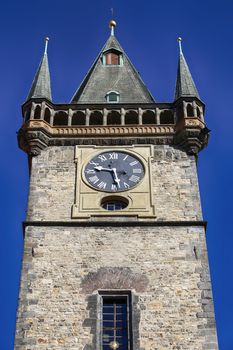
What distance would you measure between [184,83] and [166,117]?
1543 millimetres

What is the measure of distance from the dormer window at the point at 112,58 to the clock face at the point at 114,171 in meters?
7.07

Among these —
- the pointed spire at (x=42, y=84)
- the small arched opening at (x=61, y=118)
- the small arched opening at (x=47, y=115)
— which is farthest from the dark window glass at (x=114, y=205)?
the pointed spire at (x=42, y=84)

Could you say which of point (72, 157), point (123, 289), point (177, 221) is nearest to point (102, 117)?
point (72, 157)

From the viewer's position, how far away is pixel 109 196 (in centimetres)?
2622

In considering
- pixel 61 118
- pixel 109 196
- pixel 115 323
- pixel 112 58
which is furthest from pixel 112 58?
pixel 115 323

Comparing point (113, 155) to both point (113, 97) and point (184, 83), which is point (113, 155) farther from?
point (184, 83)

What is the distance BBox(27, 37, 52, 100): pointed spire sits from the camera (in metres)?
29.5

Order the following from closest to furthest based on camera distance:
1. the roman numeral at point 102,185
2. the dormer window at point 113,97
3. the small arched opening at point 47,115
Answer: the roman numeral at point 102,185, the small arched opening at point 47,115, the dormer window at point 113,97

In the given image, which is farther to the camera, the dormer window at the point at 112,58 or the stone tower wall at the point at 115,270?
the dormer window at the point at 112,58

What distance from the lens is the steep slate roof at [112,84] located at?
3095 centimetres

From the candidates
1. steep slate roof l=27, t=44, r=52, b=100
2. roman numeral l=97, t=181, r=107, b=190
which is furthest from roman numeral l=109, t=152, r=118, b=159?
steep slate roof l=27, t=44, r=52, b=100

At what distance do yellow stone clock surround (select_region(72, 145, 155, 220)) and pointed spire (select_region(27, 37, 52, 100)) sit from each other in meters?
2.85

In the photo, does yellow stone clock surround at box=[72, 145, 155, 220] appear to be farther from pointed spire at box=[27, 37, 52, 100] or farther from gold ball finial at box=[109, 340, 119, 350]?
gold ball finial at box=[109, 340, 119, 350]

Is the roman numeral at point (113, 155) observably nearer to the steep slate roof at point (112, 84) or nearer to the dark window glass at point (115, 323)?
the steep slate roof at point (112, 84)
